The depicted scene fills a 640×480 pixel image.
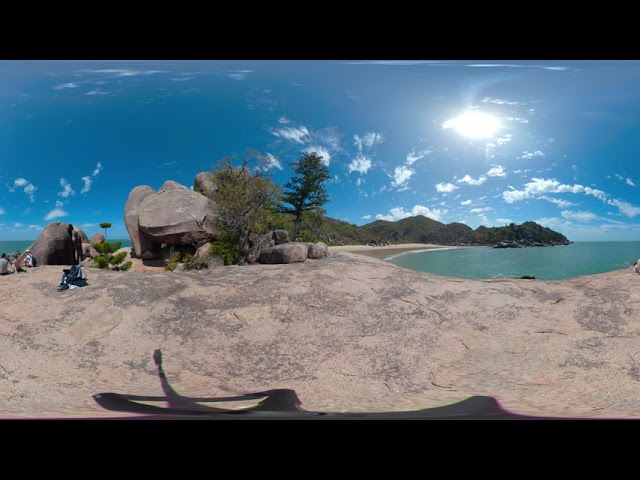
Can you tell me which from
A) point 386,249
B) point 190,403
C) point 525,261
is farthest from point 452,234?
point 190,403

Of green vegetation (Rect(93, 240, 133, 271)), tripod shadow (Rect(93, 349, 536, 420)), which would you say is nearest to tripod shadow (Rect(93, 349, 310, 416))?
tripod shadow (Rect(93, 349, 536, 420))

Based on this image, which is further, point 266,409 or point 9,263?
point 9,263

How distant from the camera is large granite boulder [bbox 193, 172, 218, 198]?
4266 mm

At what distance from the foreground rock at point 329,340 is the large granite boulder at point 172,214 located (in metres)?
1.67

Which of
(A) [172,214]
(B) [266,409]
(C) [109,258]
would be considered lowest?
(B) [266,409]

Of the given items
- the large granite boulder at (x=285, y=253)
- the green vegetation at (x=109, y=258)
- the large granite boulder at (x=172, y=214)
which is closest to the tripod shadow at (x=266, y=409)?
the large granite boulder at (x=172, y=214)

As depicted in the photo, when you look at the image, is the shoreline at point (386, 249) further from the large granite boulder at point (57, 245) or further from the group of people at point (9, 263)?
the large granite boulder at point (57, 245)

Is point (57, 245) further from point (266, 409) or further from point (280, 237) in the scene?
point (266, 409)

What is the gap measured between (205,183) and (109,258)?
3352 millimetres

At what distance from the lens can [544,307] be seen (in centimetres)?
386

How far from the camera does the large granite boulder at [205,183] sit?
4.27 metres

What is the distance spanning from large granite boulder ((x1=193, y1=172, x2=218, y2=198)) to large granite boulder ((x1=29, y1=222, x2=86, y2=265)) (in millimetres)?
2758

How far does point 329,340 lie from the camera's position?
116 inches

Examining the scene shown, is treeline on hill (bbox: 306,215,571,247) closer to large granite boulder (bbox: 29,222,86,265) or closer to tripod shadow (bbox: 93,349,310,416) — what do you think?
tripod shadow (bbox: 93,349,310,416)
